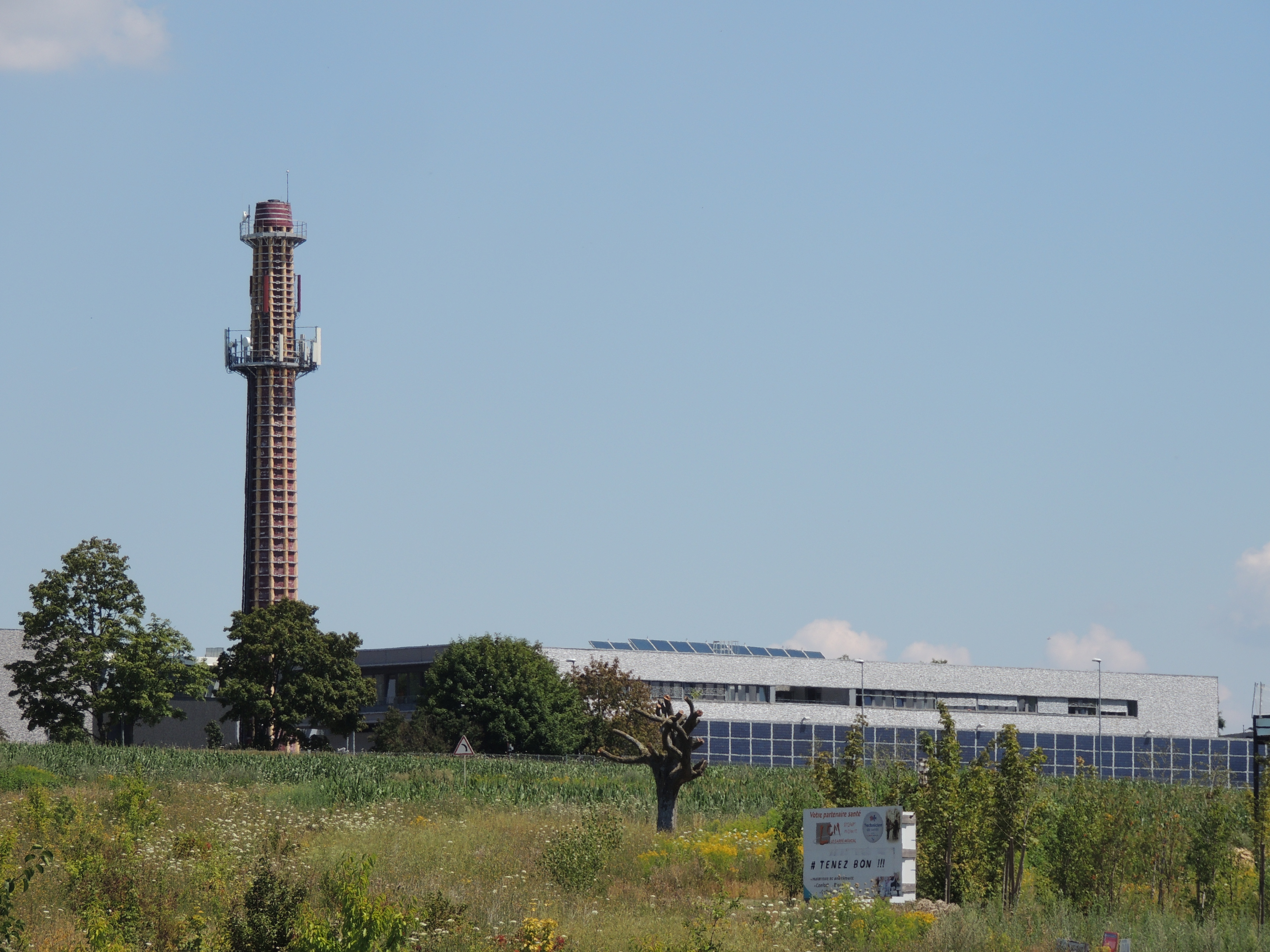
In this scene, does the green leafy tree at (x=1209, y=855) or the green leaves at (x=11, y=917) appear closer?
the green leaves at (x=11, y=917)

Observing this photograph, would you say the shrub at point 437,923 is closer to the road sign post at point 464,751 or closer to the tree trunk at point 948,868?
the tree trunk at point 948,868

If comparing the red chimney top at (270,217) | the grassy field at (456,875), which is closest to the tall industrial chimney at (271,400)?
the red chimney top at (270,217)

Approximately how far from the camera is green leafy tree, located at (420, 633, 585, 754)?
71500mm

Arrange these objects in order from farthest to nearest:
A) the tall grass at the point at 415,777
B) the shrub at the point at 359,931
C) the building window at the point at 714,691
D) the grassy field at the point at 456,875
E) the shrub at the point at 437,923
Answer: the building window at the point at 714,691
the tall grass at the point at 415,777
the grassy field at the point at 456,875
the shrub at the point at 437,923
the shrub at the point at 359,931

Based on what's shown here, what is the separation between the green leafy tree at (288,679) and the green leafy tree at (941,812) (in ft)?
164

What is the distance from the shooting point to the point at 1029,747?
8512cm

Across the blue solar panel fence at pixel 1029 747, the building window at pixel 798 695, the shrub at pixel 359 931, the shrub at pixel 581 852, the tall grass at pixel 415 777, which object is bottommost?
the blue solar panel fence at pixel 1029 747

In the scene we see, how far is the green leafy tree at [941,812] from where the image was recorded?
78.8ft

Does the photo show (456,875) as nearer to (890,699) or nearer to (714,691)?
(714,691)

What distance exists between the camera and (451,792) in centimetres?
4184

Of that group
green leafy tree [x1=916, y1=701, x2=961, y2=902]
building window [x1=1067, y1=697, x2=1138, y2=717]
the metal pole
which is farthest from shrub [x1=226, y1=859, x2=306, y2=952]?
building window [x1=1067, y1=697, x2=1138, y2=717]

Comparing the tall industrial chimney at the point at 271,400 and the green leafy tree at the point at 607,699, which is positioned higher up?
the tall industrial chimney at the point at 271,400

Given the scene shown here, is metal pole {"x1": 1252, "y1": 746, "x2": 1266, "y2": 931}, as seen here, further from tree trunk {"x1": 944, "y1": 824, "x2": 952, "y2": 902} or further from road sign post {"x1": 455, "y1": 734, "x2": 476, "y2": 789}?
road sign post {"x1": 455, "y1": 734, "x2": 476, "y2": 789}

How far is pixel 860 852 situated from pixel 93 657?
52179 millimetres
